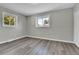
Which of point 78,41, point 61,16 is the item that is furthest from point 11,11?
point 78,41

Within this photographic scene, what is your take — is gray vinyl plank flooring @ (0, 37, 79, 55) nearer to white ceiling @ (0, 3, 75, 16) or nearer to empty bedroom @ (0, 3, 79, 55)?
empty bedroom @ (0, 3, 79, 55)

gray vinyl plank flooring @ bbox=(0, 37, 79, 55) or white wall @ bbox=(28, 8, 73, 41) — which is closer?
gray vinyl plank flooring @ bbox=(0, 37, 79, 55)

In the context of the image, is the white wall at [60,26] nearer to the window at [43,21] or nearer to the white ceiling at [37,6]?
the window at [43,21]

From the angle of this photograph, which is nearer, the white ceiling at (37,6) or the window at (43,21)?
the white ceiling at (37,6)

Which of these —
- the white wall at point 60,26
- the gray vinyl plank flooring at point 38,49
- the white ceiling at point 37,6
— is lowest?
the gray vinyl plank flooring at point 38,49

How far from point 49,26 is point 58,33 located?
695mm

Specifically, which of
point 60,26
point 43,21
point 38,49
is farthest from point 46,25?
point 38,49

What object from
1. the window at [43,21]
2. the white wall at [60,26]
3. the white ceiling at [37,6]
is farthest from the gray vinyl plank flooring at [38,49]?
the window at [43,21]

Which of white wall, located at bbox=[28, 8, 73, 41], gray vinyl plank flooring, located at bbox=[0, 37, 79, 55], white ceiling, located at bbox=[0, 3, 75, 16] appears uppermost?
white ceiling, located at bbox=[0, 3, 75, 16]

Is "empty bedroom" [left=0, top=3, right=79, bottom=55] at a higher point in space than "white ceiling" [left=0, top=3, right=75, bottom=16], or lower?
lower

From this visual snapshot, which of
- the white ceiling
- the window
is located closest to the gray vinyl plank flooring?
the white ceiling
